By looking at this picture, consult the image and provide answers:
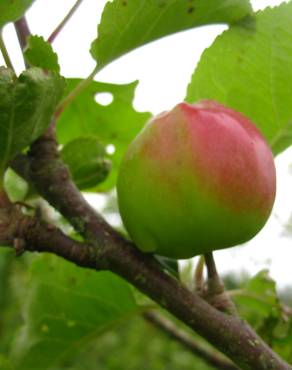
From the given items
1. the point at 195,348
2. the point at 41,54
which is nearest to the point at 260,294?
the point at 195,348

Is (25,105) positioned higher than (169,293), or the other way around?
(25,105)

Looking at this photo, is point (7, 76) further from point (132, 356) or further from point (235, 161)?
point (132, 356)

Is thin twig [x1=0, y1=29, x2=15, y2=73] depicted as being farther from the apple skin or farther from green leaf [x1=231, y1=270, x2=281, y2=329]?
green leaf [x1=231, y1=270, x2=281, y2=329]

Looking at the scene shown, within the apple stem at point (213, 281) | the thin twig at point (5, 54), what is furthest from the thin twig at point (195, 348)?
the thin twig at point (5, 54)

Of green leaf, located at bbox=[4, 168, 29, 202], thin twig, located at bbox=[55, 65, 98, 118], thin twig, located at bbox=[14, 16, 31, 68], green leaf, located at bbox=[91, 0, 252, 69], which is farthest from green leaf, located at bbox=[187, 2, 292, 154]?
green leaf, located at bbox=[4, 168, 29, 202]

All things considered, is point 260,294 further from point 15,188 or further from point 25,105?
point 25,105

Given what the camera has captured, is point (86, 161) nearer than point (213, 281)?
No

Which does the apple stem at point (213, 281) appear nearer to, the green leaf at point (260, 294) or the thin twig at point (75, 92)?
the thin twig at point (75, 92)
